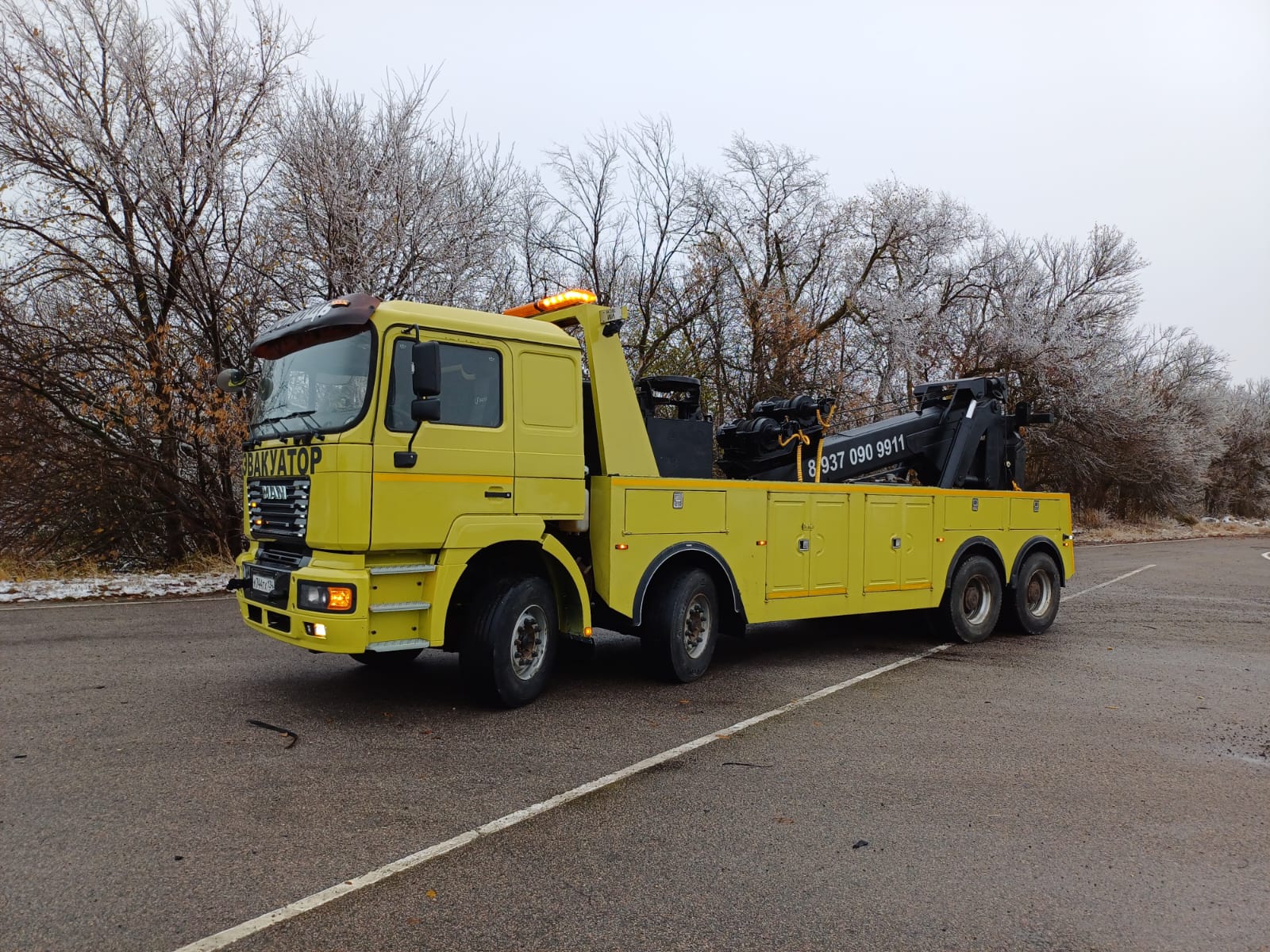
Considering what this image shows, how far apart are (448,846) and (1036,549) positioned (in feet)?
28.9

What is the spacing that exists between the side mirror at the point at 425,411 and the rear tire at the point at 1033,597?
7.54 meters

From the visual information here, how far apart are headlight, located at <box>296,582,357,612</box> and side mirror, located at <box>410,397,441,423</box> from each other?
114 centimetres

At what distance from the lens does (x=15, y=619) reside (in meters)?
9.58

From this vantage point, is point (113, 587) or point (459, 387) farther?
point (113, 587)

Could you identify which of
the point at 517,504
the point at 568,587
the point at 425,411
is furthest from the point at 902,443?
the point at 425,411

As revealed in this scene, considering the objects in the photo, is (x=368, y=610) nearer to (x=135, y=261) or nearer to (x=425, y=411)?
(x=425, y=411)

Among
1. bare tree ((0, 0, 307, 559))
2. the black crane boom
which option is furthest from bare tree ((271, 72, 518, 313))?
the black crane boom

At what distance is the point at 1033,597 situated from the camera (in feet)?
35.5

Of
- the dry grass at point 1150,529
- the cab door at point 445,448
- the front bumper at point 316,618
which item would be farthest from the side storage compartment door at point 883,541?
the dry grass at point 1150,529

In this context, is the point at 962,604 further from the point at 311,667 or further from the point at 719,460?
the point at 311,667

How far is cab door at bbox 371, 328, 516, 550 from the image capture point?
223 inches

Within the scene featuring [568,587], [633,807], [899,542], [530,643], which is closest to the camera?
[633,807]

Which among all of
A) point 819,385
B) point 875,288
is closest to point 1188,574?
point 819,385

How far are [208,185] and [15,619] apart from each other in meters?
7.89
